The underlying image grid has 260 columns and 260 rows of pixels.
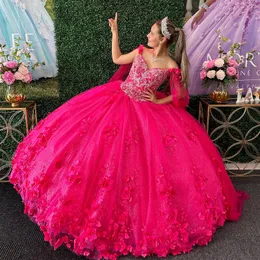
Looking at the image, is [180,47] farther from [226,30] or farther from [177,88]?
[226,30]

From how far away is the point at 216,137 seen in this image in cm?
346

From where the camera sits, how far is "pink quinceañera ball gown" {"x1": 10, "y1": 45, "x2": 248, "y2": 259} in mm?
2027

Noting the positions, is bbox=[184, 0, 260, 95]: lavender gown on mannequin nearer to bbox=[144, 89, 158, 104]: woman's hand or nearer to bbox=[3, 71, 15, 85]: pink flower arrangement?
bbox=[144, 89, 158, 104]: woman's hand

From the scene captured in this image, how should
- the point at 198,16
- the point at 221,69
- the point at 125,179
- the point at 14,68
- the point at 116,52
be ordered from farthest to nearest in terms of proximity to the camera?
the point at 198,16, the point at 221,69, the point at 14,68, the point at 116,52, the point at 125,179

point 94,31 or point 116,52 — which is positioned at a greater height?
point 94,31

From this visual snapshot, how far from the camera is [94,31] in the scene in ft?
10.2

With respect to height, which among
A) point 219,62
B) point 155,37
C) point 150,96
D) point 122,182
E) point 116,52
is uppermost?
point 155,37

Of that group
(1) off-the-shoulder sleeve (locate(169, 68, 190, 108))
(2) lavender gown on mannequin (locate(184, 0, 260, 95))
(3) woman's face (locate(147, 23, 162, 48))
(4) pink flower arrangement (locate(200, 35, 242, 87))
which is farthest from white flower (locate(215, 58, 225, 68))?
(3) woman's face (locate(147, 23, 162, 48))

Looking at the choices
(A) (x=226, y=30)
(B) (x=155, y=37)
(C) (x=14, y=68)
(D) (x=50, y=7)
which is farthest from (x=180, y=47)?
(C) (x=14, y=68)

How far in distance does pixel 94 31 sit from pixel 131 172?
5.20ft

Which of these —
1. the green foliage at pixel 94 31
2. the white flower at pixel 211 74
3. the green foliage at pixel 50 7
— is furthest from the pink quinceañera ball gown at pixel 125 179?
the green foliage at pixel 50 7

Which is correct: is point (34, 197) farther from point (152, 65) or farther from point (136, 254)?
point (152, 65)

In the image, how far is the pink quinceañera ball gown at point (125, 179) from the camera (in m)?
2.03

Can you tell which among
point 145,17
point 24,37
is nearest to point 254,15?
point 145,17
